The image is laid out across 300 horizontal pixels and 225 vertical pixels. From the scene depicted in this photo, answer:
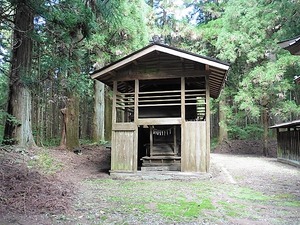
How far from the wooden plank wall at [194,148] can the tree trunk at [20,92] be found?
5.24 metres

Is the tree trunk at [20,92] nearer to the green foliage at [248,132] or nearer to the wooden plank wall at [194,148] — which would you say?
the wooden plank wall at [194,148]

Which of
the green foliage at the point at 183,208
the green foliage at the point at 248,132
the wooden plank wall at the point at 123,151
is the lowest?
the green foliage at the point at 183,208

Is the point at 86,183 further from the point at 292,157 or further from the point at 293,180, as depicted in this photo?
the point at 292,157

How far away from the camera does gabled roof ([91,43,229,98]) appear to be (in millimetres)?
9742

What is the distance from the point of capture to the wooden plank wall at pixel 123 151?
1030cm

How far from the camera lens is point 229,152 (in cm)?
2303

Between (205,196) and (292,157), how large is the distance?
30.9ft

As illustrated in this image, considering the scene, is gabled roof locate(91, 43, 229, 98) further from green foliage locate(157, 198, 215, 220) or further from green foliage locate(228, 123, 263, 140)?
green foliage locate(228, 123, 263, 140)

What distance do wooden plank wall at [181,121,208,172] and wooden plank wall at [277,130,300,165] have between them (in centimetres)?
613

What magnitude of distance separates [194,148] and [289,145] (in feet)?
24.3

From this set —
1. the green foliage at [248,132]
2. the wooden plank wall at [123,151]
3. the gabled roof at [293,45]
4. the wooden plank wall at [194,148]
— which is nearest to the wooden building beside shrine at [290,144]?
the wooden plank wall at [194,148]

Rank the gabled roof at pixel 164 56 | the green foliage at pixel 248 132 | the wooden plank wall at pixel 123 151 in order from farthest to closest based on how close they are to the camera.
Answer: the green foliage at pixel 248 132 → the wooden plank wall at pixel 123 151 → the gabled roof at pixel 164 56

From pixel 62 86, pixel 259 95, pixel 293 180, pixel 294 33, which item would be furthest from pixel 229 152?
pixel 62 86

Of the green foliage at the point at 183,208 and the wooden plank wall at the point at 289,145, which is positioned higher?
Answer: the wooden plank wall at the point at 289,145
